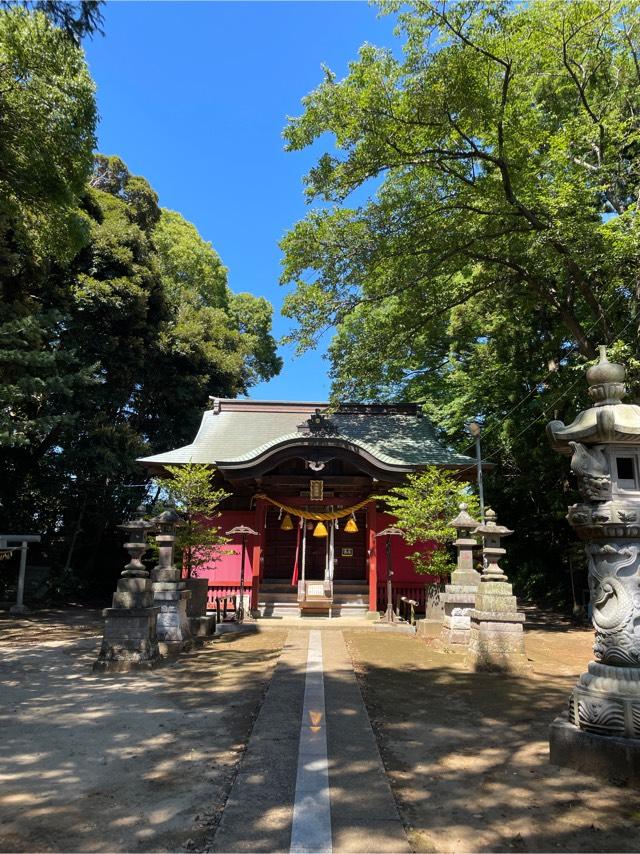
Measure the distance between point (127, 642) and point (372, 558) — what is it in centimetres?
806

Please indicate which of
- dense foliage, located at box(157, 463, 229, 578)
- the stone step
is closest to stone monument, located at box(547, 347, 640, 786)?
dense foliage, located at box(157, 463, 229, 578)

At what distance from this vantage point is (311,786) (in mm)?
3438

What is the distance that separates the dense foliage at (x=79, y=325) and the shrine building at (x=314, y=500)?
3.45 metres

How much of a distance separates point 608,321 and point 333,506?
8487 millimetres

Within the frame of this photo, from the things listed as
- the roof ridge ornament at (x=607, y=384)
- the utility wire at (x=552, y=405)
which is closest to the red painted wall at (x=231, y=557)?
the utility wire at (x=552, y=405)

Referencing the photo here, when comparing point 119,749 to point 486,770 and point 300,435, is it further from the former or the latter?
point 300,435

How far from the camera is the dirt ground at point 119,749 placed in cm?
301

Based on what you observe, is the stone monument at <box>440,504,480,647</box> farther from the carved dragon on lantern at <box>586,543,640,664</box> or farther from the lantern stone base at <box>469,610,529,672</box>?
the carved dragon on lantern at <box>586,543,640,664</box>

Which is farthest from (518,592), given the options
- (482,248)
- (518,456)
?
(482,248)

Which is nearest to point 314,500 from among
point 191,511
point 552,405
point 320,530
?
point 320,530

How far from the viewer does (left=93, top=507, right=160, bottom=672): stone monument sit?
24.8ft

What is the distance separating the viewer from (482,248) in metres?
12.4

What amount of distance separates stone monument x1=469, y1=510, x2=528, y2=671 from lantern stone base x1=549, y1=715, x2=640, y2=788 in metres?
3.81

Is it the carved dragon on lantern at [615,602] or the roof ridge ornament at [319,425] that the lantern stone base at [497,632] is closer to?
the carved dragon on lantern at [615,602]
